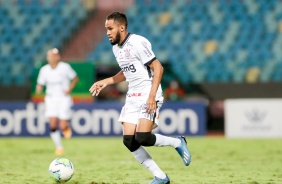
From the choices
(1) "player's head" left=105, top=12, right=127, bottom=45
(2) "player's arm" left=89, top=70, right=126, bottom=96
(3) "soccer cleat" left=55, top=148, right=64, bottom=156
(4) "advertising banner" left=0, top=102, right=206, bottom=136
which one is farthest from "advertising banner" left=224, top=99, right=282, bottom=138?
(1) "player's head" left=105, top=12, right=127, bottom=45

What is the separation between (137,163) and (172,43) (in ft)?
38.0

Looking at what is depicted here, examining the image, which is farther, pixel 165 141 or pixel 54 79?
pixel 54 79

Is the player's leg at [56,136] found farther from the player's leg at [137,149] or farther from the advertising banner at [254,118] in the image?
the player's leg at [137,149]

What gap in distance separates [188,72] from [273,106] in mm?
4234

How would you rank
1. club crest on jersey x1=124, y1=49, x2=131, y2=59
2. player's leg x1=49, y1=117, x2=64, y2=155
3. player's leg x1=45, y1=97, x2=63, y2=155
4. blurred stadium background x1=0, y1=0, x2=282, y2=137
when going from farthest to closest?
blurred stadium background x1=0, y1=0, x2=282, y2=137
player's leg x1=45, y1=97, x2=63, y2=155
player's leg x1=49, y1=117, x2=64, y2=155
club crest on jersey x1=124, y1=49, x2=131, y2=59

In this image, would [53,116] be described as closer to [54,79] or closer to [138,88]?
[54,79]

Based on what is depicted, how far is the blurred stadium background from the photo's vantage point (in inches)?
789

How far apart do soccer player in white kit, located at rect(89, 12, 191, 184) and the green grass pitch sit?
84 centimetres

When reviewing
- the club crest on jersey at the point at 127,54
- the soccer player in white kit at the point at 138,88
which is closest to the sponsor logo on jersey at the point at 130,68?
the soccer player in white kit at the point at 138,88

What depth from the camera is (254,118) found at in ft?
59.3

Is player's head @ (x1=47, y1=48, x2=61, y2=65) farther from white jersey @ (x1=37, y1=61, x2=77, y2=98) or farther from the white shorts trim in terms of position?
the white shorts trim

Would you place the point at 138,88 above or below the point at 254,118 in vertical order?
above

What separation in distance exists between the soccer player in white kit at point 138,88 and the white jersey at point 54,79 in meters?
6.46

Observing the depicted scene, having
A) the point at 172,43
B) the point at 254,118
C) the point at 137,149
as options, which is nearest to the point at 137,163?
the point at 137,149
